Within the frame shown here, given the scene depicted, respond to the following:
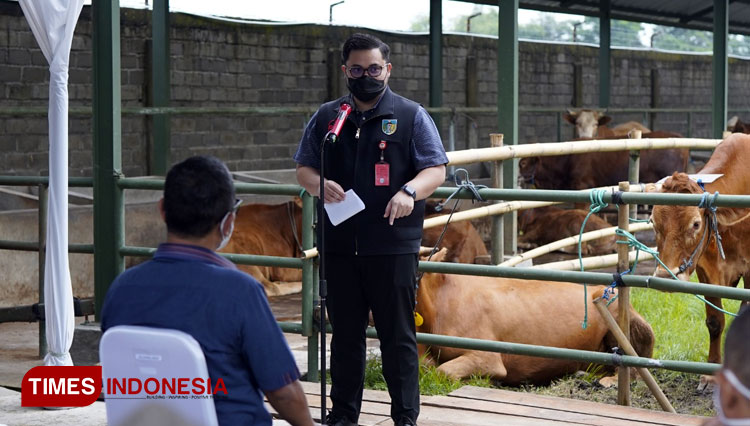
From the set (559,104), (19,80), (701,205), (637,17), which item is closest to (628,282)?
(701,205)

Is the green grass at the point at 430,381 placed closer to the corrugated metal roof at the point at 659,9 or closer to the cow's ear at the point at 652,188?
the cow's ear at the point at 652,188

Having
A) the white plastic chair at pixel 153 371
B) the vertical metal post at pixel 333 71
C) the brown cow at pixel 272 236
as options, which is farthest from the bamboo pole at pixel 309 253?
the vertical metal post at pixel 333 71

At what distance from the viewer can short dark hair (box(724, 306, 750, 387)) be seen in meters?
1.94

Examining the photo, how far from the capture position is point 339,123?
4168 mm

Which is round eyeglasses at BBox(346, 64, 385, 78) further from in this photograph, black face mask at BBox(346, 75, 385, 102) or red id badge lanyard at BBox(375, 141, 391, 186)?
red id badge lanyard at BBox(375, 141, 391, 186)

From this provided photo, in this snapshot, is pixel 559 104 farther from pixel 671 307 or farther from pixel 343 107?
pixel 343 107

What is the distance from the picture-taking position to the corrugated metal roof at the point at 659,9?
1658cm

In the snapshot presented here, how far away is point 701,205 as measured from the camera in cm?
488

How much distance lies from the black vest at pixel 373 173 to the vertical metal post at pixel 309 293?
4.41 feet

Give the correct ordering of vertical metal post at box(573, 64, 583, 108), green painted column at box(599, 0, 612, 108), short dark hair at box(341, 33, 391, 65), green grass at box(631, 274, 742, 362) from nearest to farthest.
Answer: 1. short dark hair at box(341, 33, 391, 65)
2. green grass at box(631, 274, 742, 362)
3. green painted column at box(599, 0, 612, 108)
4. vertical metal post at box(573, 64, 583, 108)

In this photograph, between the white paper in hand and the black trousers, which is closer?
the white paper in hand

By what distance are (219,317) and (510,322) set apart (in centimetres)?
386

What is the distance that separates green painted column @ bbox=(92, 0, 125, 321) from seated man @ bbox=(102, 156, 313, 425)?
374cm

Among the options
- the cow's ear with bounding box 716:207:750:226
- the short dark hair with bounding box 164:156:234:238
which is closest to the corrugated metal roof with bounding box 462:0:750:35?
the cow's ear with bounding box 716:207:750:226
